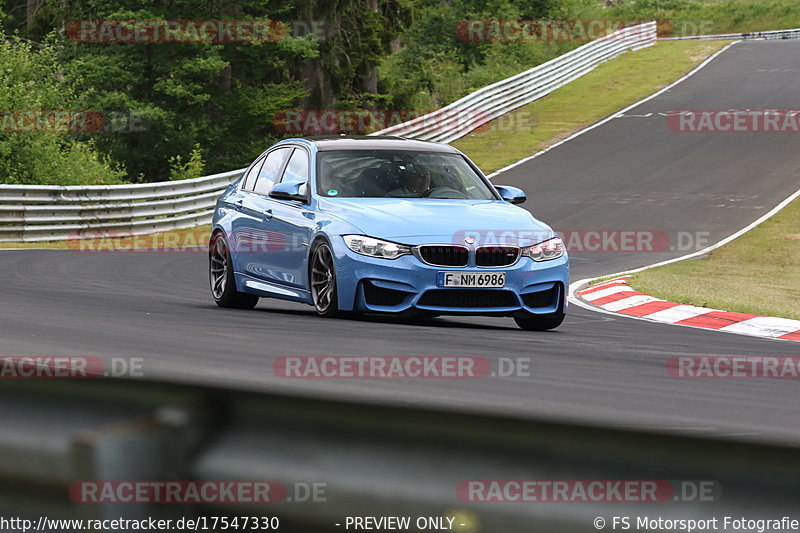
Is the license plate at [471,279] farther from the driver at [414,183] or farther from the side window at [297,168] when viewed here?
the side window at [297,168]

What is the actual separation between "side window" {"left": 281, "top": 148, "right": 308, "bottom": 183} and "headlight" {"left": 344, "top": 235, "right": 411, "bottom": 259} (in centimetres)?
143

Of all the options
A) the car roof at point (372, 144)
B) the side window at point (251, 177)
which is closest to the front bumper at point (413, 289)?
the car roof at point (372, 144)

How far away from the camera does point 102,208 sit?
2333 centimetres

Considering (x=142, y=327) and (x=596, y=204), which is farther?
(x=596, y=204)

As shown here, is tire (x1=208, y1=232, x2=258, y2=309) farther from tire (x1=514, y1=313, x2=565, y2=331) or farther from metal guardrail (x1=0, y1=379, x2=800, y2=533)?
metal guardrail (x1=0, y1=379, x2=800, y2=533)

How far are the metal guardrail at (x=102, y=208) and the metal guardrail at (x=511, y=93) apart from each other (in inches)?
272

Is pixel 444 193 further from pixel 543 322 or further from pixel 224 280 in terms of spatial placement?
pixel 224 280

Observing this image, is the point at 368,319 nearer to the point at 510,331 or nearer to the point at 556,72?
the point at 510,331

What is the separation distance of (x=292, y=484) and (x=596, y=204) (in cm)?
2292

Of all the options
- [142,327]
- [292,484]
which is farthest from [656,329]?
[292,484]

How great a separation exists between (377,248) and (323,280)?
0.70 m

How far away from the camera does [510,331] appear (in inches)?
362

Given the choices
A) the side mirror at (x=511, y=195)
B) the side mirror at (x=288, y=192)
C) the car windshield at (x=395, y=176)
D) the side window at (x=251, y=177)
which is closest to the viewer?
the side mirror at (x=288, y=192)

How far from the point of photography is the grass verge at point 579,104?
3329 centimetres
